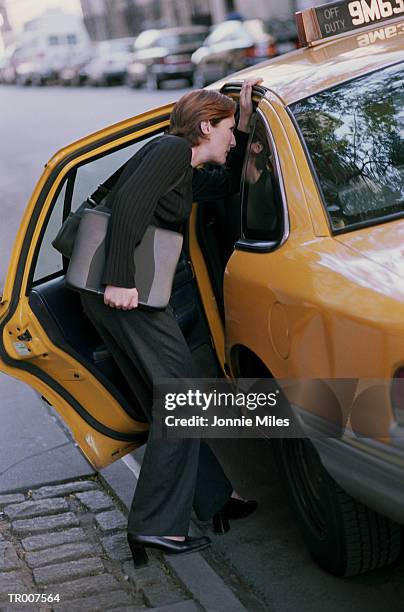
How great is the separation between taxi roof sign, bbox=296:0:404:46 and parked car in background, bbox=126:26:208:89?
25.9 m

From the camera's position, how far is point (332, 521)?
373 centimetres

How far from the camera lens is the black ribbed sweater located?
3818 mm

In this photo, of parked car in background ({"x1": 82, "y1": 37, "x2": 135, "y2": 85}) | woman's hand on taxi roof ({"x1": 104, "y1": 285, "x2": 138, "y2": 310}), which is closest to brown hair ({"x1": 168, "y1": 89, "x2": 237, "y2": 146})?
woman's hand on taxi roof ({"x1": 104, "y1": 285, "x2": 138, "y2": 310})

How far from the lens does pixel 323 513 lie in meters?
3.90

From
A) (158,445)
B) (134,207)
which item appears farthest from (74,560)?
(134,207)

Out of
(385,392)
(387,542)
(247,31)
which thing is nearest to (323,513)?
(387,542)

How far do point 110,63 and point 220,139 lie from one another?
3423cm

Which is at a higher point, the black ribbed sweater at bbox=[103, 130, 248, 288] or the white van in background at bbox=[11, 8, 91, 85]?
the white van in background at bbox=[11, 8, 91, 85]

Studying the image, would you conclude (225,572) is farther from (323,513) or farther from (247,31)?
(247,31)

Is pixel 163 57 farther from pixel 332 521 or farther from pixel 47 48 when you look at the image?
pixel 332 521

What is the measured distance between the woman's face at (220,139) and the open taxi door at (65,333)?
0.43 metres

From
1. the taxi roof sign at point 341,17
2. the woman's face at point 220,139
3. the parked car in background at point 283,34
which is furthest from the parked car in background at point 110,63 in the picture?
the woman's face at point 220,139

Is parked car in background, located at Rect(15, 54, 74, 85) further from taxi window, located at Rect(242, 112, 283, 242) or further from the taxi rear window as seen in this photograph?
the taxi rear window

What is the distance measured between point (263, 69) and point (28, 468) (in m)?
2.12
